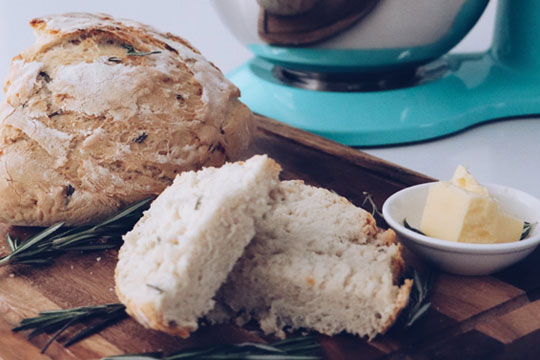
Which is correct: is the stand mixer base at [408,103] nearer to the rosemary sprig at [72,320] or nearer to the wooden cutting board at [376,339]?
the wooden cutting board at [376,339]

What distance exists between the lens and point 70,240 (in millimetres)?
1408

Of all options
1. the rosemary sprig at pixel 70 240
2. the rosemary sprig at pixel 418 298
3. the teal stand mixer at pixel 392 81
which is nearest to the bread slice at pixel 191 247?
the rosemary sprig at pixel 70 240

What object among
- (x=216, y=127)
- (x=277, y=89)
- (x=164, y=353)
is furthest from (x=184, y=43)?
(x=164, y=353)

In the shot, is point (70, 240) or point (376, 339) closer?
point (376, 339)

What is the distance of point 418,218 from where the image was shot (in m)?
1.43

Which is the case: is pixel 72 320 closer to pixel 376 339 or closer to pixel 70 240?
pixel 70 240

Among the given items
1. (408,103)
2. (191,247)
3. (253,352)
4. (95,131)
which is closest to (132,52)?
(95,131)

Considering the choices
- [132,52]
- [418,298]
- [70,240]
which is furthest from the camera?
[132,52]

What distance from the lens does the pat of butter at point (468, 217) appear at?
125cm

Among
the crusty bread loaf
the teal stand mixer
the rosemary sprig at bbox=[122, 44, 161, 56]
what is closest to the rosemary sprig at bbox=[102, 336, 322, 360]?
the crusty bread loaf

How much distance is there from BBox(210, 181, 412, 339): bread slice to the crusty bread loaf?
0.30 meters

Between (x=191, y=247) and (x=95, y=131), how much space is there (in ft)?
1.50

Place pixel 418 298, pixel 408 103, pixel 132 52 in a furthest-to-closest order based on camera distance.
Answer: pixel 408 103
pixel 132 52
pixel 418 298

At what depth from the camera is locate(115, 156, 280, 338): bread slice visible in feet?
3.56
